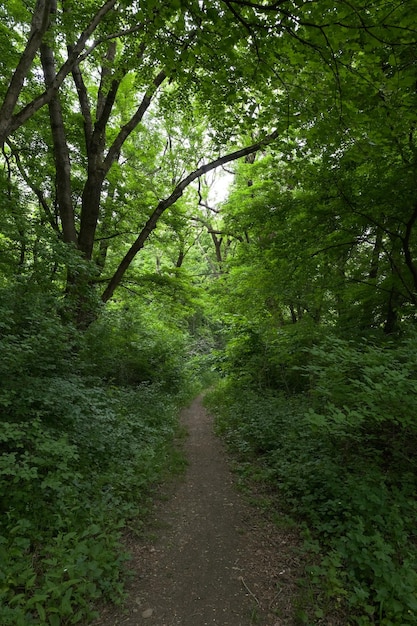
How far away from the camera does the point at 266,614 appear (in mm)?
3092

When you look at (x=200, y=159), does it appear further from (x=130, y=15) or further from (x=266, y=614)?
(x=266, y=614)

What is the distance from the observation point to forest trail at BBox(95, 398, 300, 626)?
3088 millimetres

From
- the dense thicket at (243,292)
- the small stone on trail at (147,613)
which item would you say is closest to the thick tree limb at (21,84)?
the dense thicket at (243,292)

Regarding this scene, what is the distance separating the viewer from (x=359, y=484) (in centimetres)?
423

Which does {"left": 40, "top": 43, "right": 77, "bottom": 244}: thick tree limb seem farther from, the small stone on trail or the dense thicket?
the small stone on trail

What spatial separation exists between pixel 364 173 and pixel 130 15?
512cm

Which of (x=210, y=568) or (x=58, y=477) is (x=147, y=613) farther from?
(x=58, y=477)

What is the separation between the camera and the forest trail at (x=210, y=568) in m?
3.09

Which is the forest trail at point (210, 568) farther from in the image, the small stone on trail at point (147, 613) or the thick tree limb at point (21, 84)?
the thick tree limb at point (21, 84)

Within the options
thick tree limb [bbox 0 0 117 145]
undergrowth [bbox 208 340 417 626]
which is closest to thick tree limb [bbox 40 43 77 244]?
thick tree limb [bbox 0 0 117 145]

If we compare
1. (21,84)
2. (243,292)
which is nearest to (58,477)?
(21,84)

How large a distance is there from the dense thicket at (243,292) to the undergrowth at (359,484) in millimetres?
30

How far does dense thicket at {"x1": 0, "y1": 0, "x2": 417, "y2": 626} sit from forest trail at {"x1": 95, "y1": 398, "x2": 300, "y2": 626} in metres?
0.34

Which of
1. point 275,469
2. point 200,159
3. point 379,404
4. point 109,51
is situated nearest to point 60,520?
point 275,469
